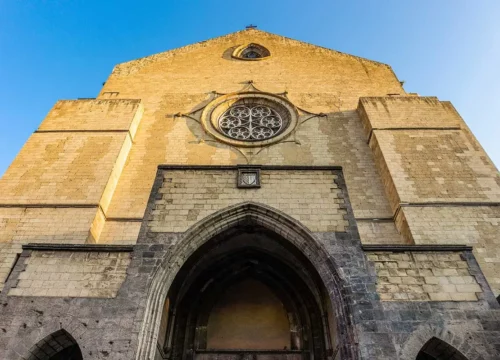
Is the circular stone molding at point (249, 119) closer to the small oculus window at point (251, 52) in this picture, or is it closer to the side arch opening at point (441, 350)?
the small oculus window at point (251, 52)

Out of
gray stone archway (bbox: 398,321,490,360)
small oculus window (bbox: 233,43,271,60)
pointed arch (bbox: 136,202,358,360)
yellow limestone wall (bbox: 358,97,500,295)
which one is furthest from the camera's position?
small oculus window (bbox: 233,43,271,60)

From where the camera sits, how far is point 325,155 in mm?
8727

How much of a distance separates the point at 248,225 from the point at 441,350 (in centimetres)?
318

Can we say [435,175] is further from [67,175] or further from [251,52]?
[67,175]

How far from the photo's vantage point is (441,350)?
4.73 meters

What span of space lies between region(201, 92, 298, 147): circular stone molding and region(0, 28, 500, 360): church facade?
0.06m

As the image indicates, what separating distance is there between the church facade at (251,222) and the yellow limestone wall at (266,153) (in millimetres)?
44

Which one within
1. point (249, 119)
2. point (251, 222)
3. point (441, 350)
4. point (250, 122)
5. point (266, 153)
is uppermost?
point (249, 119)

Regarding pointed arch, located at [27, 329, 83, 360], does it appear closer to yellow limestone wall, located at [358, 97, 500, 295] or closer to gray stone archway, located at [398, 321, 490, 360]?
gray stone archway, located at [398, 321, 490, 360]

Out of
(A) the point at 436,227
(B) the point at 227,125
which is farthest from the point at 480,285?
(B) the point at 227,125

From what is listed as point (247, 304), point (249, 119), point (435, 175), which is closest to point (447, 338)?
point (247, 304)

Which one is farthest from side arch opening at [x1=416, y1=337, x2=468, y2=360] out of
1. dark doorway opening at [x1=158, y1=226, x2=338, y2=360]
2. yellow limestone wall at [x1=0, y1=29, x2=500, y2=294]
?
yellow limestone wall at [x1=0, y1=29, x2=500, y2=294]

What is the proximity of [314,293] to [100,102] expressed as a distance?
7.18 meters

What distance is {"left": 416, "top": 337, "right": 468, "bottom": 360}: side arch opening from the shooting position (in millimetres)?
4562
